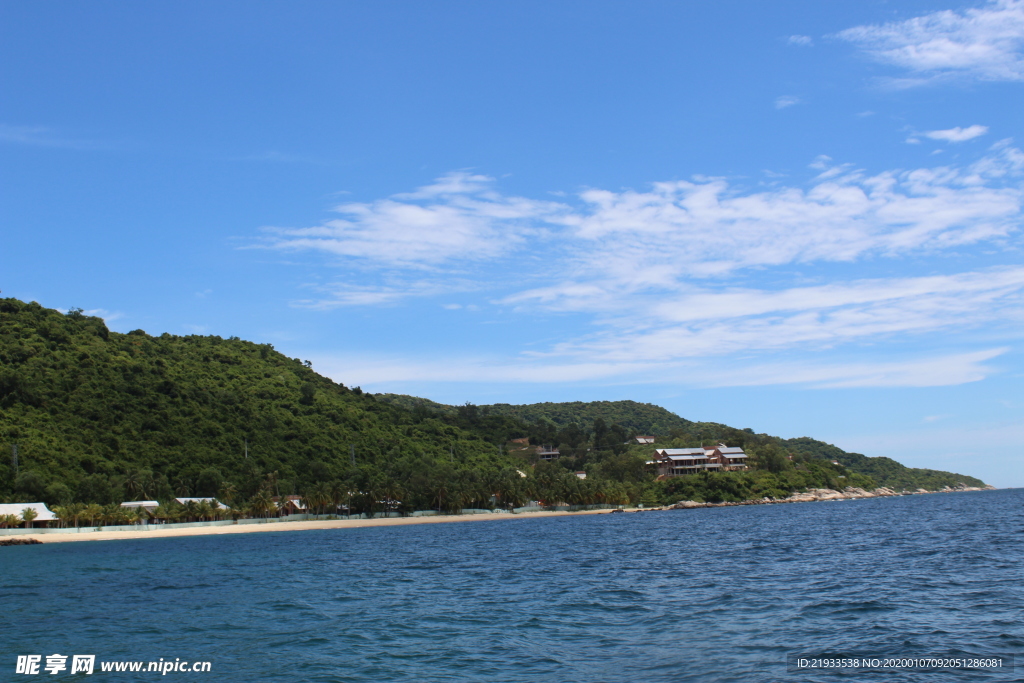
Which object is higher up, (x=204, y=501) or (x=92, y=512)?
(x=204, y=501)

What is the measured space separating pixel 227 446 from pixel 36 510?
43638 millimetres

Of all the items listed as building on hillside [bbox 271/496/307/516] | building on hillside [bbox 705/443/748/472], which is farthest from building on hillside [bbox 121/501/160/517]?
building on hillside [bbox 705/443/748/472]

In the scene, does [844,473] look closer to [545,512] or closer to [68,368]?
[545,512]

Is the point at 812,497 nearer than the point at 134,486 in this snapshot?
No

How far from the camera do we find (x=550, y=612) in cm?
2606

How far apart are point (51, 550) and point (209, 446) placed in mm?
65191

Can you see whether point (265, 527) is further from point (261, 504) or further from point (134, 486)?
point (134, 486)

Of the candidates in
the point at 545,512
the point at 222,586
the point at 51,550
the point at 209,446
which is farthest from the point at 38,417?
the point at 222,586

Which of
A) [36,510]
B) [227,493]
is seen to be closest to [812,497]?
[227,493]

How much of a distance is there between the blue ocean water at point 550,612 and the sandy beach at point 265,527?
1843 inches

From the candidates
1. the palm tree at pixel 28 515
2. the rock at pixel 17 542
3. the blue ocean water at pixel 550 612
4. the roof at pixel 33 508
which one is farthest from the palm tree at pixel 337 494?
the blue ocean water at pixel 550 612

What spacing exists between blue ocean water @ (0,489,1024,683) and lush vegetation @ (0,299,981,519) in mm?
75471

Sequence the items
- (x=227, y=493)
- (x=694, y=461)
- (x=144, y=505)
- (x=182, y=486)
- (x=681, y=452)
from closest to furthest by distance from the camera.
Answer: (x=144, y=505) < (x=227, y=493) < (x=182, y=486) < (x=694, y=461) < (x=681, y=452)

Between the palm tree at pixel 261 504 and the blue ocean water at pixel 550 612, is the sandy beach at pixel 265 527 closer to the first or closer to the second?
the palm tree at pixel 261 504
